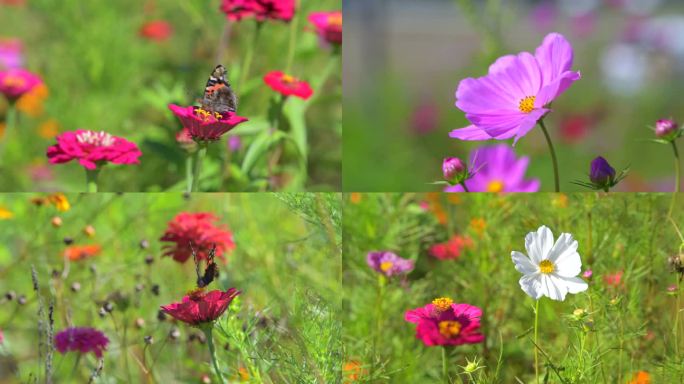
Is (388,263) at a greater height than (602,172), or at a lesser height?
lesser

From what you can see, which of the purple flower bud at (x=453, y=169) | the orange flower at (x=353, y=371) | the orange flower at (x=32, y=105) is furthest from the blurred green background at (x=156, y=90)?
the purple flower bud at (x=453, y=169)

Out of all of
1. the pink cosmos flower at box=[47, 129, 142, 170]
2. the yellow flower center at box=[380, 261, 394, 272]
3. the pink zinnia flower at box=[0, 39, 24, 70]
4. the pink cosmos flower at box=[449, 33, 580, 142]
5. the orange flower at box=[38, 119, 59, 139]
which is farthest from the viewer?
the pink zinnia flower at box=[0, 39, 24, 70]

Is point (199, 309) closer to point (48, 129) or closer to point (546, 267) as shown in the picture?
point (546, 267)

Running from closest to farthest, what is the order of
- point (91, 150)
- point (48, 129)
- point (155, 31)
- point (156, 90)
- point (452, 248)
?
point (91, 150)
point (452, 248)
point (156, 90)
point (48, 129)
point (155, 31)

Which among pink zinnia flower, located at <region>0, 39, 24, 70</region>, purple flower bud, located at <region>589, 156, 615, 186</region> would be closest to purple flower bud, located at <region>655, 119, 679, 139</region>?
purple flower bud, located at <region>589, 156, 615, 186</region>

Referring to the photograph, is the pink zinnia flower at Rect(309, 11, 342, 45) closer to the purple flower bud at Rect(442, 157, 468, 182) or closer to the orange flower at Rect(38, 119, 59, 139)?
the purple flower bud at Rect(442, 157, 468, 182)

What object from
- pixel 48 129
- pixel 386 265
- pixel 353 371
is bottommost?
pixel 353 371

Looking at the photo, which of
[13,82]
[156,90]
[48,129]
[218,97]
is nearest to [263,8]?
[218,97]
